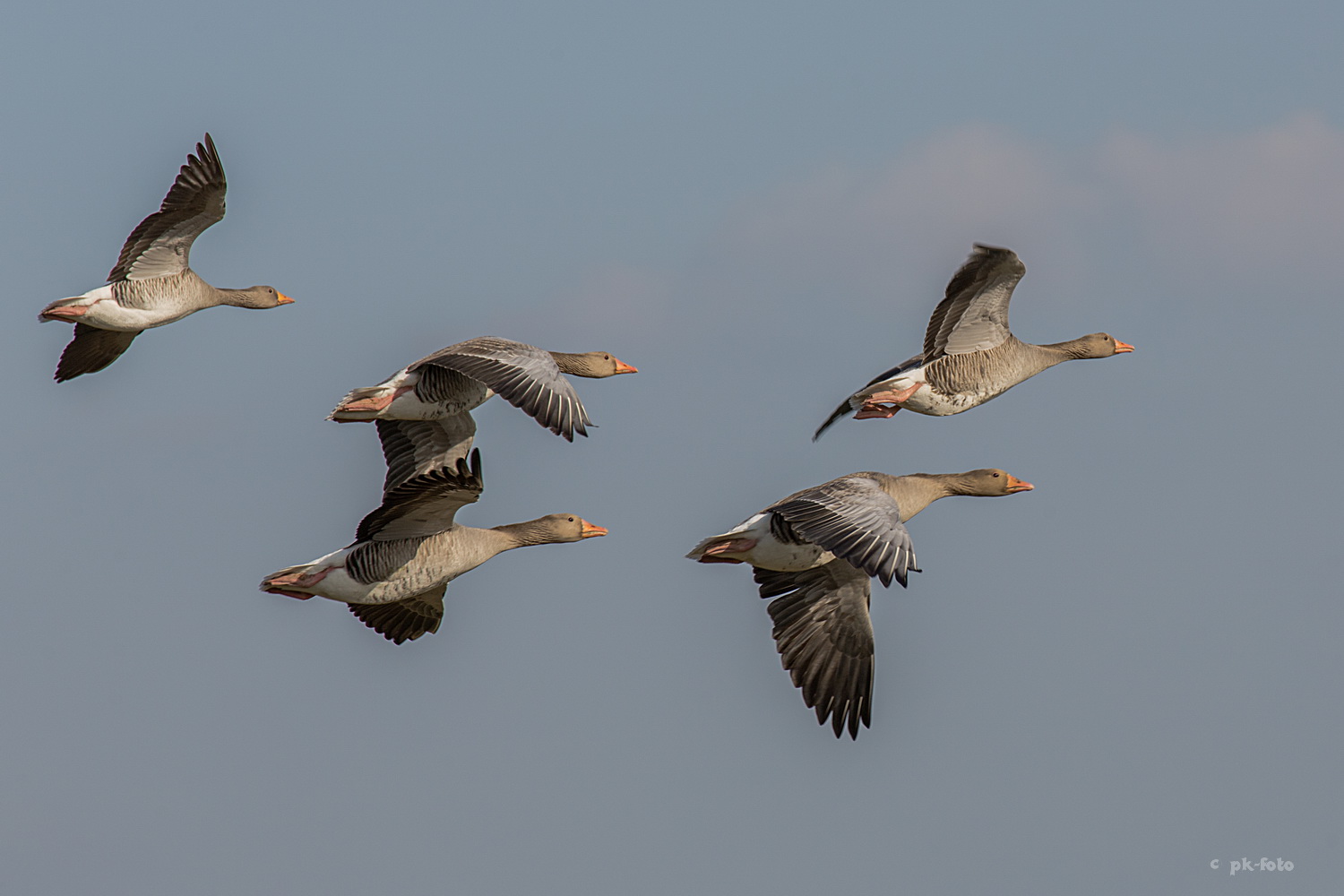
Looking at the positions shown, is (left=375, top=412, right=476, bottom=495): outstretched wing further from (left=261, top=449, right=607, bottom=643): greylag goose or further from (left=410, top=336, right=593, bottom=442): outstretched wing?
(left=261, top=449, right=607, bottom=643): greylag goose

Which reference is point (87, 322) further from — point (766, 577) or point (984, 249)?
point (984, 249)

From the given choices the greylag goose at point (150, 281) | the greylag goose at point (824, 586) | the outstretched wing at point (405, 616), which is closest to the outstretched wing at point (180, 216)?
the greylag goose at point (150, 281)

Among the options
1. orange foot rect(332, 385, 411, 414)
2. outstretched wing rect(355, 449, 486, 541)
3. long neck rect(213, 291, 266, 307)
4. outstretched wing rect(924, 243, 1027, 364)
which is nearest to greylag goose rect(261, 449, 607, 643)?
outstretched wing rect(355, 449, 486, 541)

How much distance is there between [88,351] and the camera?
2020 centimetres

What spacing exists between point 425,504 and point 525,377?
157 cm

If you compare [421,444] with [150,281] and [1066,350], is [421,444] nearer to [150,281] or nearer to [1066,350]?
[150,281]

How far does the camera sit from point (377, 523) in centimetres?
1564

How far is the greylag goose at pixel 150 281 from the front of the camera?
1948 cm

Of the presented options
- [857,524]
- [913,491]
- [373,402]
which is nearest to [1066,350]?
[913,491]

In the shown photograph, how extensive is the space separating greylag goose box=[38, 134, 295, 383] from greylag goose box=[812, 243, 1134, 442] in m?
7.70

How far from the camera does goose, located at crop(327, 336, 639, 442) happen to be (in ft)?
51.5

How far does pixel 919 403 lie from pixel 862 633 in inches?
113

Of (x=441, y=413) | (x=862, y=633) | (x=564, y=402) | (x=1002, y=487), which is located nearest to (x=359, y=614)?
(x=441, y=413)

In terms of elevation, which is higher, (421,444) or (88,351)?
(88,351)
